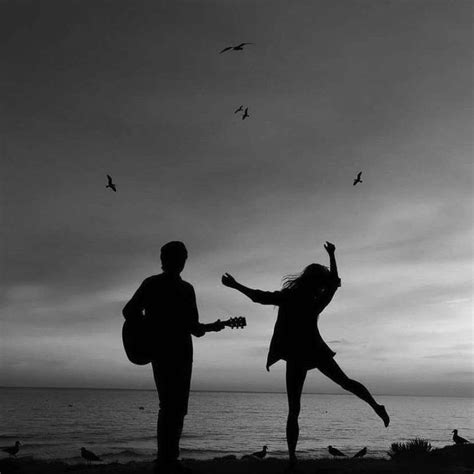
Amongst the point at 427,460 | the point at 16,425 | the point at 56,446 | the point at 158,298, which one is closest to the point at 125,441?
the point at 56,446

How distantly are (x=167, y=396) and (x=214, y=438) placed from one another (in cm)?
4761

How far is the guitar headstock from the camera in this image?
623cm

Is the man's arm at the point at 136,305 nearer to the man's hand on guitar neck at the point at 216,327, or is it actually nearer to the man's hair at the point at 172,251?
the man's hair at the point at 172,251

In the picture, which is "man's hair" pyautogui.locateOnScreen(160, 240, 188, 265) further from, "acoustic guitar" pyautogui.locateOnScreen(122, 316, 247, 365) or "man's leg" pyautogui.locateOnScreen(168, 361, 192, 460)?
"man's leg" pyautogui.locateOnScreen(168, 361, 192, 460)

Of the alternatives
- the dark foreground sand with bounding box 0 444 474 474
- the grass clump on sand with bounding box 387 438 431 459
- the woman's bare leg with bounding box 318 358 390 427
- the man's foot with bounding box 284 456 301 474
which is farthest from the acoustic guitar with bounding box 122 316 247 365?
the grass clump on sand with bounding box 387 438 431 459

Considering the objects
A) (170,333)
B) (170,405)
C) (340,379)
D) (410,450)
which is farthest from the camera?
(410,450)

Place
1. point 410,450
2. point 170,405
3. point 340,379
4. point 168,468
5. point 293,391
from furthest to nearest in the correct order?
point 410,450
point 340,379
point 293,391
point 170,405
point 168,468

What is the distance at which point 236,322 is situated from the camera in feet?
20.6

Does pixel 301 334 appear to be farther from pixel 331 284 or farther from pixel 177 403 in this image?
pixel 177 403

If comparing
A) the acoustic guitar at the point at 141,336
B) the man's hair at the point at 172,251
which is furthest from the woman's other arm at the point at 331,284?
the man's hair at the point at 172,251

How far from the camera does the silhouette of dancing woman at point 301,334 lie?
6.94 metres

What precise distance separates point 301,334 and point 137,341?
2091 mm

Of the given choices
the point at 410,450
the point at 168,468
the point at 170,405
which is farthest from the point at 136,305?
the point at 410,450

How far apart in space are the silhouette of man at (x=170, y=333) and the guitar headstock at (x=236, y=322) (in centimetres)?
9
